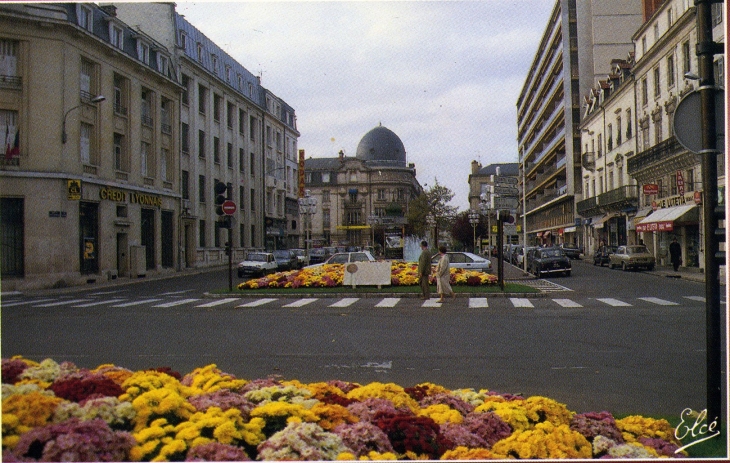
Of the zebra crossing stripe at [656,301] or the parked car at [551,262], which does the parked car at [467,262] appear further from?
the zebra crossing stripe at [656,301]

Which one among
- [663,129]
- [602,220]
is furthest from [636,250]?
[663,129]

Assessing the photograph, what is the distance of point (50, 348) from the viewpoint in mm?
10141

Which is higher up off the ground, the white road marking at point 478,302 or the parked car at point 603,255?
the parked car at point 603,255

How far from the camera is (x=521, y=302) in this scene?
17.9 m

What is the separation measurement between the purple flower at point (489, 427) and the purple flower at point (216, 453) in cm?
169

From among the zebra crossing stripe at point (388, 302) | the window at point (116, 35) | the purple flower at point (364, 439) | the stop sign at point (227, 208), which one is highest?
the window at point (116, 35)

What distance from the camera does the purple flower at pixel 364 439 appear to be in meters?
4.21

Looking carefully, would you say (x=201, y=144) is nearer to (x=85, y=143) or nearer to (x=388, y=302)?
(x=85, y=143)

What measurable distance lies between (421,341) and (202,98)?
128 feet

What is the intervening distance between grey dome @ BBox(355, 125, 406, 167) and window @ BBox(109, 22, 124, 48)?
62.8m

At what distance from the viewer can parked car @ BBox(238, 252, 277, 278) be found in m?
35.5

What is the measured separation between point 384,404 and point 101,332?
865cm

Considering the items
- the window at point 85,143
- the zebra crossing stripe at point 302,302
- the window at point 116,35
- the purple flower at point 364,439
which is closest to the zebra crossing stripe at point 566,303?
the zebra crossing stripe at point 302,302

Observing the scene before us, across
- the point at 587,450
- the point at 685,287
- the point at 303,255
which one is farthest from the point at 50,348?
the point at 303,255
